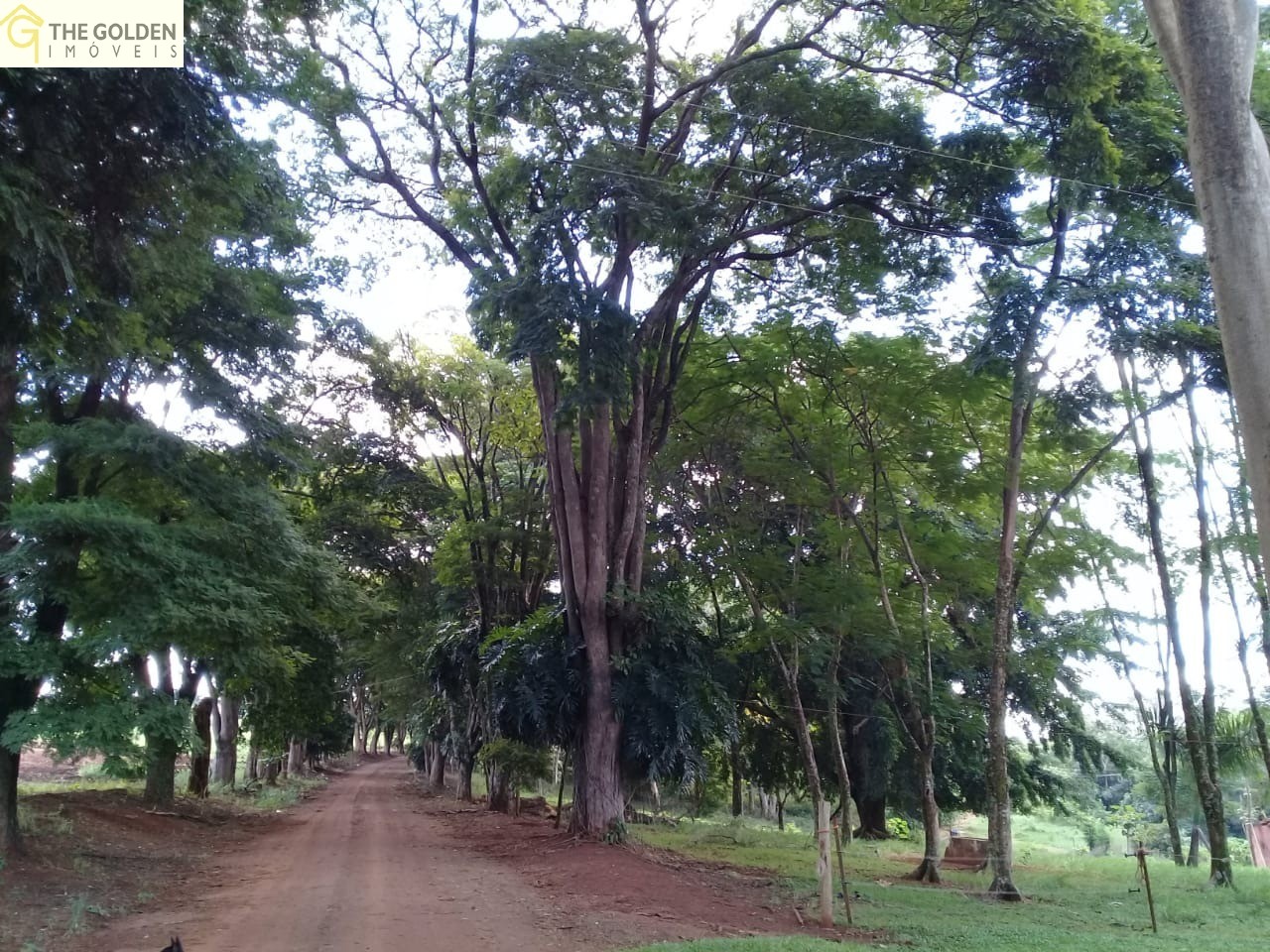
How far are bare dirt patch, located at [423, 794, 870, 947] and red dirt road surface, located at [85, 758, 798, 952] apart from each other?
0.10 ft

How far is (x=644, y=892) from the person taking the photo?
11.0 meters

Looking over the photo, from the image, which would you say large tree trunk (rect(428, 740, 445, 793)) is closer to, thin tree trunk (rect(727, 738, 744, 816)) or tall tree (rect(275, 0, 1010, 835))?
thin tree trunk (rect(727, 738, 744, 816))

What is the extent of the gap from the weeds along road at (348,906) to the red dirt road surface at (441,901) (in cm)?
2

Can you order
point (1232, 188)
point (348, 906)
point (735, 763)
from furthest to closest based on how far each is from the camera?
point (735, 763) → point (348, 906) → point (1232, 188)

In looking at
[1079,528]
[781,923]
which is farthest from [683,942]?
[1079,528]

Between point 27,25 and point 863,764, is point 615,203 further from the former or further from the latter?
point 863,764

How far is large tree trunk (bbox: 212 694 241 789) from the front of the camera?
92.9ft

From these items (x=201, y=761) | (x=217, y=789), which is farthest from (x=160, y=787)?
(x=217, y=789)

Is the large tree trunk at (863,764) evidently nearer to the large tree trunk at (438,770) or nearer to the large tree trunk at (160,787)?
the large tree trunk at (160,787)

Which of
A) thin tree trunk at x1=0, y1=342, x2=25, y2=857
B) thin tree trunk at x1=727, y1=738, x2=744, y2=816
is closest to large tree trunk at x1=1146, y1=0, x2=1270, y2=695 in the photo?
thin tree trunk at x1=0, y1=342, x2=25, y2=857

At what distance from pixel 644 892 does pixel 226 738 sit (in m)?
22.0

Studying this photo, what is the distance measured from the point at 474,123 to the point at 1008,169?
756 centimetres

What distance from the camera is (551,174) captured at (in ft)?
43.2

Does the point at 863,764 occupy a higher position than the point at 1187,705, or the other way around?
the point at 1187,705
